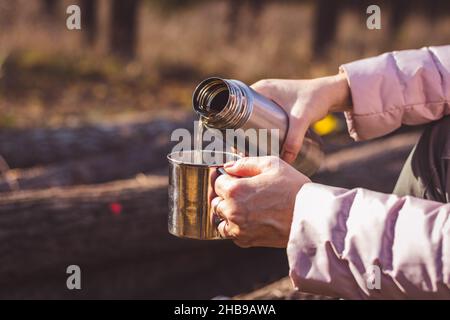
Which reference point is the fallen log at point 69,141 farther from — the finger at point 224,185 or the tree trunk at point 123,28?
the tree trunk at point 123,28

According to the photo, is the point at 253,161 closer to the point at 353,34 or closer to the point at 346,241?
the point at 346,241

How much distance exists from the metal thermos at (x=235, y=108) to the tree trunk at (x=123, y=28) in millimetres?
8057

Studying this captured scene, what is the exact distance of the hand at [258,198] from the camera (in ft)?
6.10

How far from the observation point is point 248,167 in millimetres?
1906

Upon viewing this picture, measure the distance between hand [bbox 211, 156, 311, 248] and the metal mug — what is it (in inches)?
1.5

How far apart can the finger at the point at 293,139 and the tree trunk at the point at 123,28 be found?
8047 mm

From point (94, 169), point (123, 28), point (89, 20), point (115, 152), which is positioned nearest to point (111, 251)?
point (94, 169)

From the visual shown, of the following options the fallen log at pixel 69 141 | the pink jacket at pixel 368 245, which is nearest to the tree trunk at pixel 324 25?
the fallen log at pixel 69 141

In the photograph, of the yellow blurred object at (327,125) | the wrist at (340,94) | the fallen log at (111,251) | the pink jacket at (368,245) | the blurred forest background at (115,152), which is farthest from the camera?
the yellow blurred object at (327,125)

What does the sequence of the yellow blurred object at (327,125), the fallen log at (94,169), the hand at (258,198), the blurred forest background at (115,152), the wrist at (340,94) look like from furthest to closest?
the yellow blurred object at (327,125) → the fallen log at (94,169) → the blurred forest background at (115,152) → the wrist at (340,94) → the hand at (258,198)

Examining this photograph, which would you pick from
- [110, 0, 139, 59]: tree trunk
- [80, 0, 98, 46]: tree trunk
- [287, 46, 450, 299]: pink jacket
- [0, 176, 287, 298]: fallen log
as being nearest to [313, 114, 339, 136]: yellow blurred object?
[0, 176, 287, 298]: fallen log

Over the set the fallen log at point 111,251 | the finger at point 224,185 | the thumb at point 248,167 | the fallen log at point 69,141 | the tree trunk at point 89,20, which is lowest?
the fallen log at point 111,251

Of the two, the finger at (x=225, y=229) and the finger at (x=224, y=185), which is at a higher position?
the finger at (x=224, y=185)

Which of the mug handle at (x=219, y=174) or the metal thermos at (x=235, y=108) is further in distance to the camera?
the metal thermos at (x=235, y=108)
